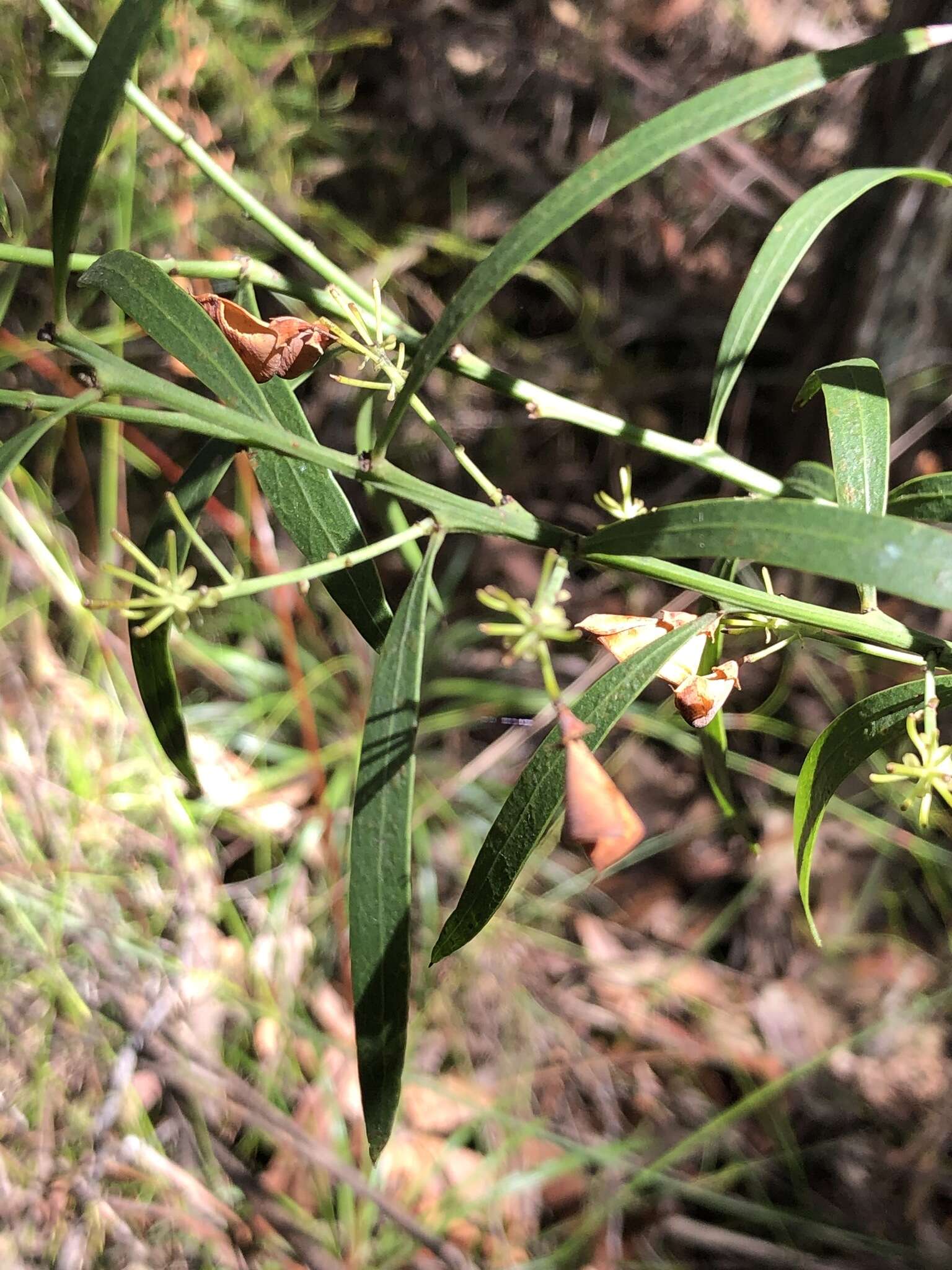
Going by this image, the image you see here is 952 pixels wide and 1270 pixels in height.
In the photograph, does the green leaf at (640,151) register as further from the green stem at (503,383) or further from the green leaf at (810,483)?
the green leaf at (810,483)

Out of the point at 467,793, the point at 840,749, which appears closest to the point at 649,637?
the point at 840,749

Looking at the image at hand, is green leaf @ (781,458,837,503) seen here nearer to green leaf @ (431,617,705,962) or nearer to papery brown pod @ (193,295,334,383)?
green leaf @ (431,617,705,962)

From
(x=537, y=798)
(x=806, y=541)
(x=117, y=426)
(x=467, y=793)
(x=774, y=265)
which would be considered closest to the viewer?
(x=806, y=541)

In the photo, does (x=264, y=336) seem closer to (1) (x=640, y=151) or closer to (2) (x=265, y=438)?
(2) (x=265, y=438)

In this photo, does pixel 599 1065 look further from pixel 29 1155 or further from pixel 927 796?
pixel 927 796

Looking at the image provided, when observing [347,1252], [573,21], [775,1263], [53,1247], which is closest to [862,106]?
[573,21]
